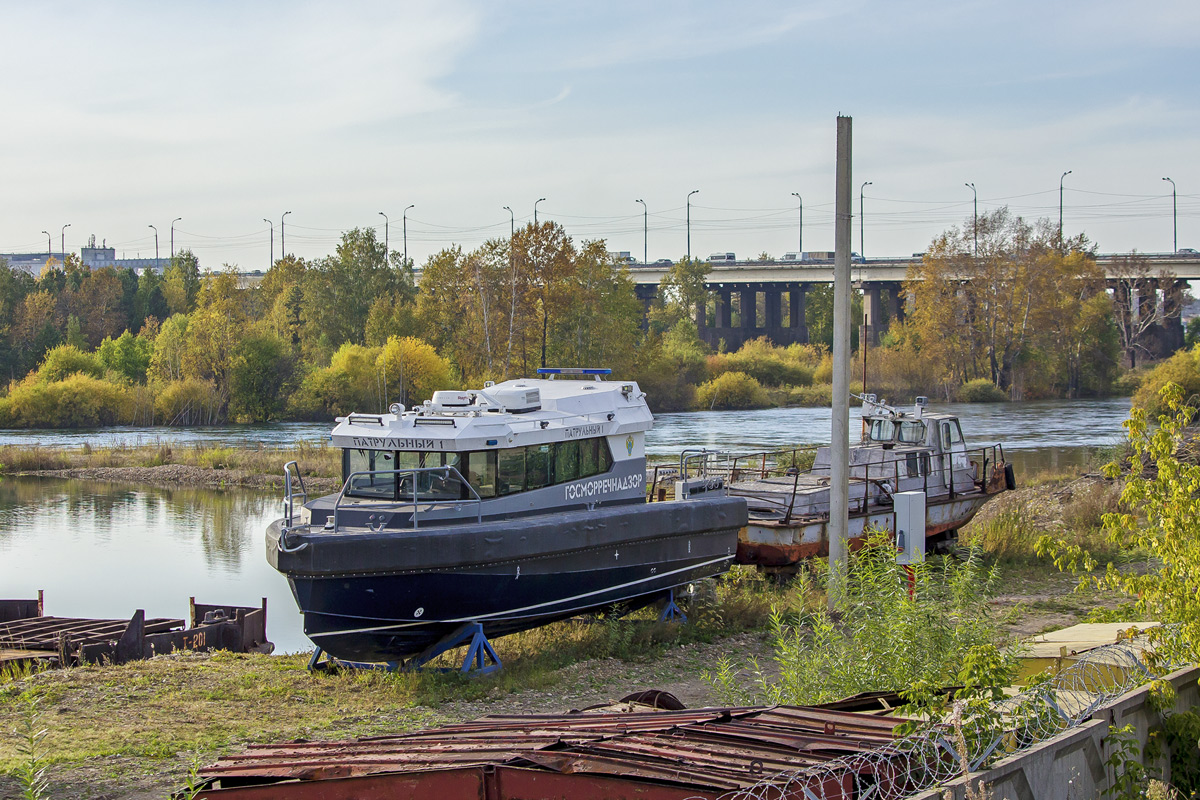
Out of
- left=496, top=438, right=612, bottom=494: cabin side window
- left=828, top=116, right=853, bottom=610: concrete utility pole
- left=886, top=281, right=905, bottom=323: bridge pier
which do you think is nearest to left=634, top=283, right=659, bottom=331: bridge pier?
left=886, top=281, right=905, bottom=323: bridge pier

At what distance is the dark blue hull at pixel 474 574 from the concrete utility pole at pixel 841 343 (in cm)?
222

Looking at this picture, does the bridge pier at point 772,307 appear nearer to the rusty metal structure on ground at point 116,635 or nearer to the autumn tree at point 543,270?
the autumn tree at point 543,270

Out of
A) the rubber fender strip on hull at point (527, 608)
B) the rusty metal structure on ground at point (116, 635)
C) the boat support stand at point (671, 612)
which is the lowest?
the rusty metal structure on ground at point (116, 635)

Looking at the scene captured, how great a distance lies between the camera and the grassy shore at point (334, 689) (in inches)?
372

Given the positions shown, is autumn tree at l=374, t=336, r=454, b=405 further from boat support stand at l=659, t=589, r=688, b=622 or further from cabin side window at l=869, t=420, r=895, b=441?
boat support stand at l=659, t=589, r=688, b=622

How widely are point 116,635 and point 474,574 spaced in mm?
5829

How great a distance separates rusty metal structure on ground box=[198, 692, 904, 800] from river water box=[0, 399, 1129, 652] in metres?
11.5

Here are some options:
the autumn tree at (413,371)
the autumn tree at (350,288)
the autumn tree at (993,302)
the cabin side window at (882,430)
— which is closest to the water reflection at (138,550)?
the cabin side window at (882,430)

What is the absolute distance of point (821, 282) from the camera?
91750 millimetres

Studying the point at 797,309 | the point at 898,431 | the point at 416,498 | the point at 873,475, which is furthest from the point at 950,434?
the point at 797,309

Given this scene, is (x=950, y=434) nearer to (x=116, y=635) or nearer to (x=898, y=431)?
(x=898, y=431)

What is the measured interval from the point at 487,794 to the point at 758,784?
1485 mm

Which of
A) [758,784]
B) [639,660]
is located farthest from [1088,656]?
[639,660]

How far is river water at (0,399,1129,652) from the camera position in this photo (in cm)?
2212
